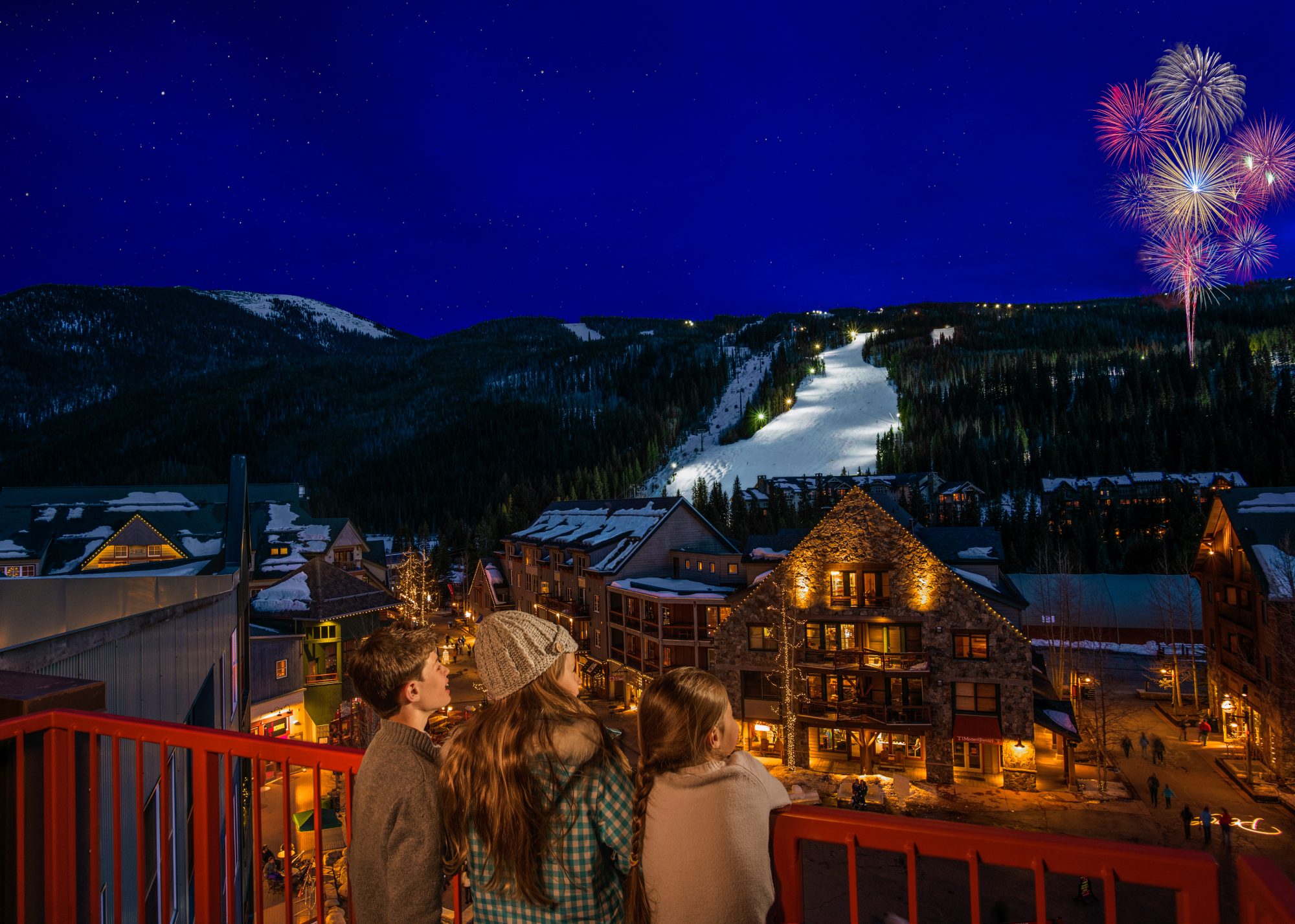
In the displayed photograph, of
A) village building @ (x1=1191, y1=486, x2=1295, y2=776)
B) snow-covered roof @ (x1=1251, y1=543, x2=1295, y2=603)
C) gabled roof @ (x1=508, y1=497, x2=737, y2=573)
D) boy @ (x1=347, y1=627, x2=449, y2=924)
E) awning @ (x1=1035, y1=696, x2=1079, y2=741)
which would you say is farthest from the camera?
gabled roof @ (x1=508, y1=497, x2=737, y2=573)

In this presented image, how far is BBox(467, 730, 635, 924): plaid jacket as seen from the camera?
8.34ft

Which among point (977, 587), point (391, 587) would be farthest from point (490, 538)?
point (977, 587)

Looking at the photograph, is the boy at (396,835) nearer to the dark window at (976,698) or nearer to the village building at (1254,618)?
the dark window at (976,698)

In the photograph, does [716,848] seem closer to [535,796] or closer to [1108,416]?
[535,796]

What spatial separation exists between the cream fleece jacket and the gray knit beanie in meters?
0.67

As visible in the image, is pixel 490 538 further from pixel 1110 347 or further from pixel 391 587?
pixel 1110 347

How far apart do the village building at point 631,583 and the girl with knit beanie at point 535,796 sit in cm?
2472

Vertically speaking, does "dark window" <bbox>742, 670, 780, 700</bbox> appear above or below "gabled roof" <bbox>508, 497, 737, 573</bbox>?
below

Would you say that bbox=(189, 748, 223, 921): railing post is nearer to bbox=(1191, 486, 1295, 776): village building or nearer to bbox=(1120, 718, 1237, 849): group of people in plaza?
bbox=(1120, 718, 1237, 849): group of people in plaza

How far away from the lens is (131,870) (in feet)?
23.1

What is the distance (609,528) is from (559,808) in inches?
1487

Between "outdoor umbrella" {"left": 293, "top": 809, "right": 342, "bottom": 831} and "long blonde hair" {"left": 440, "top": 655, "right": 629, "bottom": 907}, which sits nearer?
"long blonde hair" {"left": 440, "top": 655, "right": 629, "bottom": 907}

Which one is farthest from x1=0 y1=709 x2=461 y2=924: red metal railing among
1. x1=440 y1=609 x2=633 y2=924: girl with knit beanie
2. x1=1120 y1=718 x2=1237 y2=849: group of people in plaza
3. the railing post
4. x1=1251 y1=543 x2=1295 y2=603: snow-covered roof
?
x1=1251 y1=543 x2=1295 y2=603: snow-covered roof


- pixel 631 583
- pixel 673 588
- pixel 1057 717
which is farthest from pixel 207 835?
pixel 631 583
